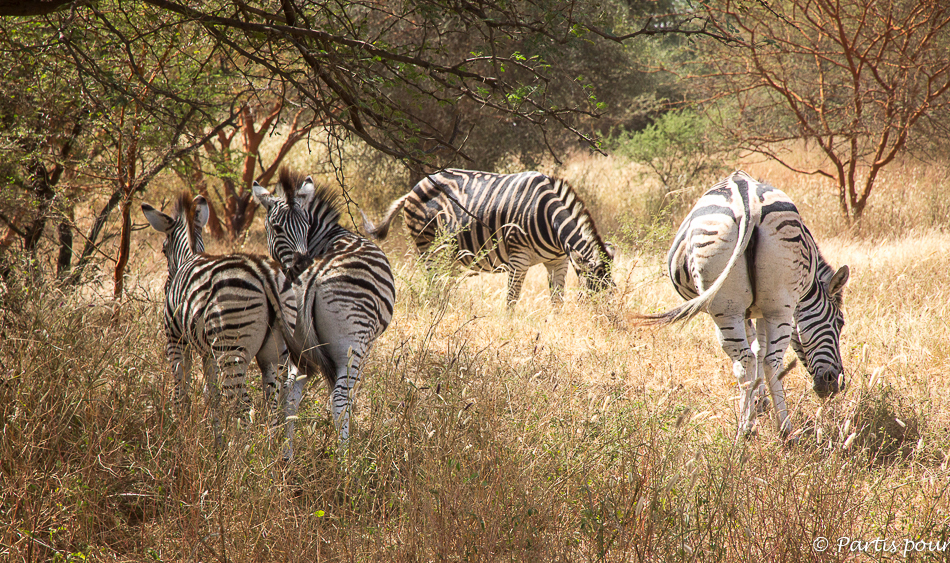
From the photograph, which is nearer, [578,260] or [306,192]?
[306,192]

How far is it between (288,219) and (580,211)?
3519mm

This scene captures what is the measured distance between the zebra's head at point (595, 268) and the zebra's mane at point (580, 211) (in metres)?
0.08

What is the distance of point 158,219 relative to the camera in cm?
461

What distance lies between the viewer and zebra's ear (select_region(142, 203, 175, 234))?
4.58m

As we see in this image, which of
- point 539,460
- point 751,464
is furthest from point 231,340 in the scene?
point 751,464

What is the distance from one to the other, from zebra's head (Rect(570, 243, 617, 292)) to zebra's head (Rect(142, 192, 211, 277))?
3.65 metres

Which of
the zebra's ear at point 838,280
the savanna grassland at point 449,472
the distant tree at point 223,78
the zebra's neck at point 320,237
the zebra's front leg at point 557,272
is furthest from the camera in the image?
the zebra's front leg at point 557,272

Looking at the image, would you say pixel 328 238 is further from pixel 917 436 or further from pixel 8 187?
pixel 917 436

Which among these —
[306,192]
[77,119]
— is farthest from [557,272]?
[77,119]

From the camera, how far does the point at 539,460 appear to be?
3.07m

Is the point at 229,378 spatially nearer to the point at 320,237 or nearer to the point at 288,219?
the point at 288,219

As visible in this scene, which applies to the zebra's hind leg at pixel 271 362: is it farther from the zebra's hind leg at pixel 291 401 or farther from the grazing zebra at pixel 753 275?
the grazing zebra at pixel 753 275

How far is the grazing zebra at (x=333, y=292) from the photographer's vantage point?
3.64 m

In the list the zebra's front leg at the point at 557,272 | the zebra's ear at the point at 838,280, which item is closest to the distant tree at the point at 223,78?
the zebra's front leg at the point at 557,272
